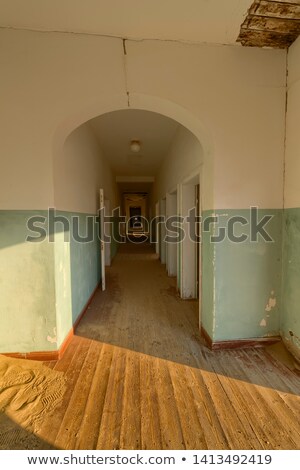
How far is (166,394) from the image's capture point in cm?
187

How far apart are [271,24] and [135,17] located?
3.95ft

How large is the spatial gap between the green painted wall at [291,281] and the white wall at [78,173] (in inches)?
93.4

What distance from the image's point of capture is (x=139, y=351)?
248cm

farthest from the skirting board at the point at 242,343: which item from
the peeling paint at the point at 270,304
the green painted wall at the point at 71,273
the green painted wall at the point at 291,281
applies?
the green painted wall at the point at 71,273

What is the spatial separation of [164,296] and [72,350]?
77.4 inches

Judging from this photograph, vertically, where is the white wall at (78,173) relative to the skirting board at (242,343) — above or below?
above

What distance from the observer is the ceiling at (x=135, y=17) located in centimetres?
183

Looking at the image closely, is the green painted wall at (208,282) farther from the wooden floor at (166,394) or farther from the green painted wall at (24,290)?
the green painted wall at (24,290)

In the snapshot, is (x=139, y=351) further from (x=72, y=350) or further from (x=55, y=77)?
(x=55, y=77)

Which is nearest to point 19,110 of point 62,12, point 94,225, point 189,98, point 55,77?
point 55,77

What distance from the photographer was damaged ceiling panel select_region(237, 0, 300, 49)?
1.89m

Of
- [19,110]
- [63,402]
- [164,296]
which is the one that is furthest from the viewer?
[164,296]

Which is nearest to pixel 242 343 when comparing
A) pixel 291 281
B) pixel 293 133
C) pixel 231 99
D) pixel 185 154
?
pixel 291 281

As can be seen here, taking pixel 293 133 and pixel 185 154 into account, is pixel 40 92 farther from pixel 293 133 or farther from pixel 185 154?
pixel 293 133
